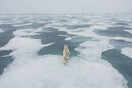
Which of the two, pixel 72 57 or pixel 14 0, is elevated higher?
pixel 14 0

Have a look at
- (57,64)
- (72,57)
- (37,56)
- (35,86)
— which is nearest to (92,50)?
(72,57)

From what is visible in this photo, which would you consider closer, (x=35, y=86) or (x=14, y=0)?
(x=35, y=86)

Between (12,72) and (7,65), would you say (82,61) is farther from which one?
(7,65)

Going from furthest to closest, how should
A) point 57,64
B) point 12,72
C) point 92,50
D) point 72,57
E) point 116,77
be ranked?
1. point 92,50
2. point 72,57
3. point 57,64
4. point 12,72
5. point 116,77

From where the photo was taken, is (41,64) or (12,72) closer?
(12,72)

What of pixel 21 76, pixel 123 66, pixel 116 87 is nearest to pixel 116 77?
pixel 116 87

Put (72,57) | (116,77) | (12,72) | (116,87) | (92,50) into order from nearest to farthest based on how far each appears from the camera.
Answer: (116,87) → (116,77) → (12,72) → (72,57) → (92,50)

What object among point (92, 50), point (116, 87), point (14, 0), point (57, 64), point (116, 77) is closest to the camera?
point (116, 87)

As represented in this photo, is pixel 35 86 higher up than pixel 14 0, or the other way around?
pixel 14 0

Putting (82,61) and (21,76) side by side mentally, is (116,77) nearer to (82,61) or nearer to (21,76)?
(82,61)
